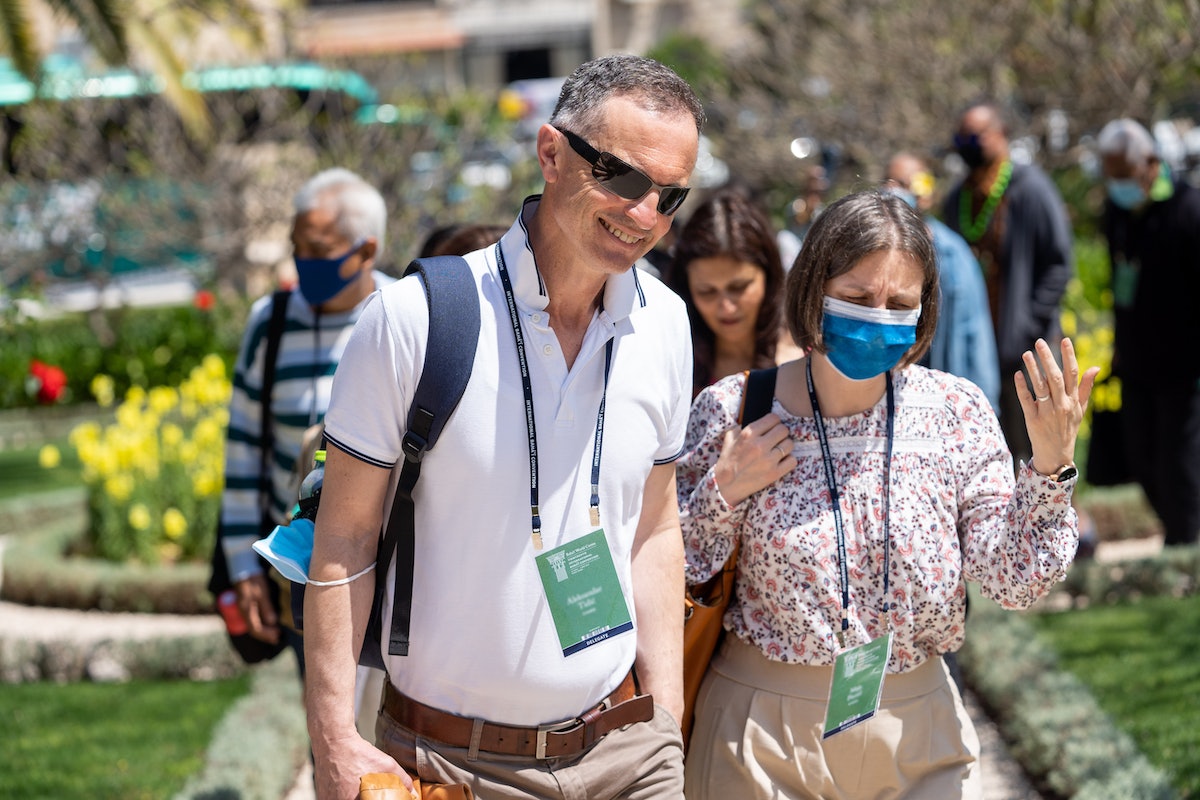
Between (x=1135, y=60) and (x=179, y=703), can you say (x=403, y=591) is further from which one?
(x=1135, y=60)

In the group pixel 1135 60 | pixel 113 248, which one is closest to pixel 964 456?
pixel 1135 60

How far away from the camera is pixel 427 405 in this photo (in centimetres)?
225

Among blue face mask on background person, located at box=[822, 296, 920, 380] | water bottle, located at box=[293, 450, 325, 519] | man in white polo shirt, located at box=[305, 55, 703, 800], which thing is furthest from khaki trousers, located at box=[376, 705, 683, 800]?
blue face mask on background person, located at box=[822, 296, 920, 380]

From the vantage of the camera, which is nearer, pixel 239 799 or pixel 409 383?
pixel 409 383

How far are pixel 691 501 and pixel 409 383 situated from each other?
85 cm

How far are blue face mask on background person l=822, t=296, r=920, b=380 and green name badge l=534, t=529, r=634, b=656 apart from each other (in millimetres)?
656

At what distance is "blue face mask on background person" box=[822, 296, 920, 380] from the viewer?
8.88 feet

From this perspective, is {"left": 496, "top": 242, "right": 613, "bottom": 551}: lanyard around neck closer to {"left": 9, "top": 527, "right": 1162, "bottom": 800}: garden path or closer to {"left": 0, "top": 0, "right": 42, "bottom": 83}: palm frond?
{"left": 9, "top": 527, "right": 1162, "bottom": 800}: garden path

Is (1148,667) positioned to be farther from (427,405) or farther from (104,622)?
(104,622)

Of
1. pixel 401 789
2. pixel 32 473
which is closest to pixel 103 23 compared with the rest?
pixel 32 473

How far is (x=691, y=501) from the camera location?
2.90 meters

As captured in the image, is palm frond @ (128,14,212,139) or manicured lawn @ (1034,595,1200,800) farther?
palm frond @ (128,14,212,139)

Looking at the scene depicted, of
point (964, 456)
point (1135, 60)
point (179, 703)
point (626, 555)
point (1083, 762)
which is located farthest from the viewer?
point (1135, 60)

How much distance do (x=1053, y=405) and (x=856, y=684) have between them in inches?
Answer: 25.8
